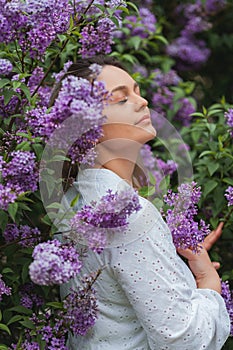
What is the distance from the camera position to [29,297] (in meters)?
1.87

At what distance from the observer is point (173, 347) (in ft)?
5.40

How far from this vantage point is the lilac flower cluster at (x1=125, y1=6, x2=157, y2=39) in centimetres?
291

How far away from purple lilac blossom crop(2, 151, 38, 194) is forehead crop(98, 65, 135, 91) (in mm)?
285

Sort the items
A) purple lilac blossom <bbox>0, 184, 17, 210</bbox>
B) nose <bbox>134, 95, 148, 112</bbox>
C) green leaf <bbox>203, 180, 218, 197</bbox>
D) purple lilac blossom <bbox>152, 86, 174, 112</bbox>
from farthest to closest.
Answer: purple lilac blossom <bbox>152, 86, 174, 112</bbox> < green leaf <bbox>203, 180, 218, 197</bbox> < nose <bbox>134, 95, 148, 112</bbox> < purple lilac blossom <bbox>0, 184, 17, 210</bbox>

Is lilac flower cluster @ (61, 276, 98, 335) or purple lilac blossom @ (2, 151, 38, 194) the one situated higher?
purple lilac blossom @ (2, 151, 38, 194)

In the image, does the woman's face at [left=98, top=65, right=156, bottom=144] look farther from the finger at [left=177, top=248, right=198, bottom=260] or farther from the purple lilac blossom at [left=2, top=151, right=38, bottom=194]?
the finger at [left=177, top=248, right=198, bottom=260]

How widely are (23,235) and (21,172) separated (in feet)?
0.82

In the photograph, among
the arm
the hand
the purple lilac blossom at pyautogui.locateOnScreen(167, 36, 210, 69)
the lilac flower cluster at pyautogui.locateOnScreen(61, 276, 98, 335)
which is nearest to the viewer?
the lilac flower cluster at pyautogui.locateOnScreen(61, 276, 98, 335)

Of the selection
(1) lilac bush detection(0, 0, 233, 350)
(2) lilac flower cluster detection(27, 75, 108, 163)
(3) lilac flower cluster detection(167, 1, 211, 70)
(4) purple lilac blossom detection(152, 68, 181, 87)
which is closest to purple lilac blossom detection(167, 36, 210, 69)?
(3) lilac flower cluster detection(167, 1, 211, 70)

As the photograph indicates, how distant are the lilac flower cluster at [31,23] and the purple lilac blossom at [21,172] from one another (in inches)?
10.5

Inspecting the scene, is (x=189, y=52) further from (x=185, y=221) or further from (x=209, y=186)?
(x=185, y=221)

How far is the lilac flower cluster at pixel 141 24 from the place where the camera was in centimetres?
291

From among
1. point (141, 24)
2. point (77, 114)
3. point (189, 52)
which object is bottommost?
point (189, 52)

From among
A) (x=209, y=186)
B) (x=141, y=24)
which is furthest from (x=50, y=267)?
(x=141, y=24)
